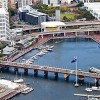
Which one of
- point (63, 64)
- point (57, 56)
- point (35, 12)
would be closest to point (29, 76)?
point (63, 64)

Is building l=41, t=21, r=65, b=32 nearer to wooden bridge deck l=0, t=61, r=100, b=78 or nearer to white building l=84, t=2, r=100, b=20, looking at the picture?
white building l=84, t=2, r=100, b=20

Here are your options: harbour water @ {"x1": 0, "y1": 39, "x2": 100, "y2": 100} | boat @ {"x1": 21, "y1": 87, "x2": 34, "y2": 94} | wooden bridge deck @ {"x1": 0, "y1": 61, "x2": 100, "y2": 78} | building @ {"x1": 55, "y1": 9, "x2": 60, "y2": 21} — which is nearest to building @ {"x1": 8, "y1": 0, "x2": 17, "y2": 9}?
building @ {"x1": 55, "y1": 9, "x2": 60, "y2": 21}

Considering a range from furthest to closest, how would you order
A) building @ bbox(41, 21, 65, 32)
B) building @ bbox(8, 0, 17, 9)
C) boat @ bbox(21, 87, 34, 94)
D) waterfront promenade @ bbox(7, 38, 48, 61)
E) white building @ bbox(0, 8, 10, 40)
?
building @ bbox(8, 0, 17, 9) → building @ bbox(41, 21, 65, 32) → white building @ bbox(0, 8, 10, 40) → waterfront promenade @ bbox(7, 38, 48, 61) → boat @ bbox(21, 87, 34, 94)

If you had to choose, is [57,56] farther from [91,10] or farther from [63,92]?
[91,10]

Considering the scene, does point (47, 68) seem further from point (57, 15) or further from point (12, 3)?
point (12, 3)

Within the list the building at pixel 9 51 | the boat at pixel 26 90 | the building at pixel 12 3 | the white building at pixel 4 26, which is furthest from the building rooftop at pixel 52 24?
the boat at pixel 26 90

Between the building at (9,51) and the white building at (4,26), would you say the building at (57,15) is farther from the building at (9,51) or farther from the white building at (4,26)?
the building at (9,51)

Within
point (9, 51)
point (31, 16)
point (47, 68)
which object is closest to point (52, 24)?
point (31, 16)
